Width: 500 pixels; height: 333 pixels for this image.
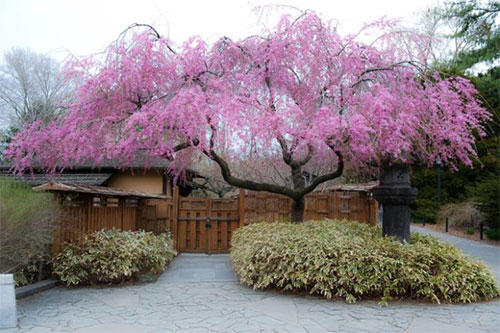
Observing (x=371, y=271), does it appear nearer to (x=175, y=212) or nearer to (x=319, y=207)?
(x=319, y=207)

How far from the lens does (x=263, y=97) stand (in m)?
7.55

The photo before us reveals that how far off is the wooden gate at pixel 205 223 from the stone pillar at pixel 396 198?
4837 millimetres

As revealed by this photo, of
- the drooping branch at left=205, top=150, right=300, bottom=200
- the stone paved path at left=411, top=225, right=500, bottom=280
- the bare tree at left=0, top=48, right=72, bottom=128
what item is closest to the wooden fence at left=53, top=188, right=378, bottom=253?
the drooping branch at left=205, top=150, right=300, bottom=200

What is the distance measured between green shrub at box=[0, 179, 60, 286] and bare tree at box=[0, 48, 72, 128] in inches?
846

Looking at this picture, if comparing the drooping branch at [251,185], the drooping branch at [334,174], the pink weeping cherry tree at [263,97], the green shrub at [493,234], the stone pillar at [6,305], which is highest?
the pink weeping cherry tree at [263,97]

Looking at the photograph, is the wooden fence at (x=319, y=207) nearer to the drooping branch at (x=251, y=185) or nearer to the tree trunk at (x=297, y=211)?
the tree trunk at (x=297, y=211)

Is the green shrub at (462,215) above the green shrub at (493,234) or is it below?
above

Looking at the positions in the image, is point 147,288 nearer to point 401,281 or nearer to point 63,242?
point 63,242

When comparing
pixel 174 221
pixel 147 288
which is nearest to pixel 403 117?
pixel 147 288

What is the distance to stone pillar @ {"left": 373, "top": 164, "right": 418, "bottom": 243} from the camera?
7.29 meters

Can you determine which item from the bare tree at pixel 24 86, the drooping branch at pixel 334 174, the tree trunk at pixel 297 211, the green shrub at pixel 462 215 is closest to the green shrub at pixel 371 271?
the drooping branch at pixel 334 174

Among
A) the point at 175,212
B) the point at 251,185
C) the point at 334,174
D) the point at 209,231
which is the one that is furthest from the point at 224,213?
the point at 334,174

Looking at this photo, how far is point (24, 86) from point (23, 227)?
78.5ft

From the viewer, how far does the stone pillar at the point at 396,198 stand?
287 inches
